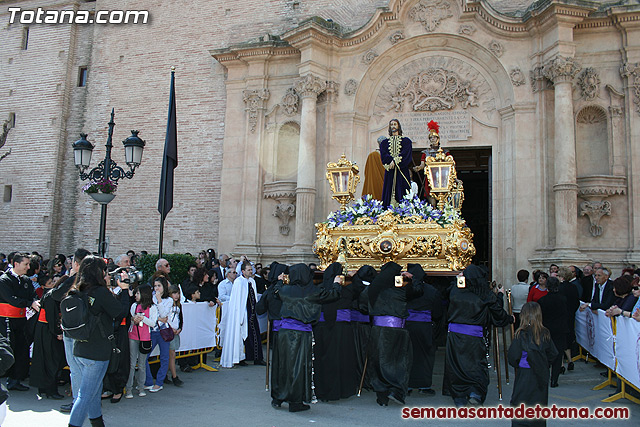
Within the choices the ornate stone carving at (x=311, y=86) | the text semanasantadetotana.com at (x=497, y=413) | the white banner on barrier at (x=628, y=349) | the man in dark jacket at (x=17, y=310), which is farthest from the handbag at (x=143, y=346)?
the ornate stone carving at (x=311, y=86)

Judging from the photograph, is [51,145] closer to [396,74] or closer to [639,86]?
[396,74]

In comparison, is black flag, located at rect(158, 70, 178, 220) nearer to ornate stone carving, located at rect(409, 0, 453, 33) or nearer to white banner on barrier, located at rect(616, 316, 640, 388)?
ornate stone carving, located at rect(409, 0, 453, 33)

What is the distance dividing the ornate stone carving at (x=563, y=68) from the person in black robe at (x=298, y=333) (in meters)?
9.30

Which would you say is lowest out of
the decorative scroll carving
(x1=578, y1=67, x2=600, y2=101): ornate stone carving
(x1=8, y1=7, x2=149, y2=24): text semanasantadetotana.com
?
the decorative scroll carving

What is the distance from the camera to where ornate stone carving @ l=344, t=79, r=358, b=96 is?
51.5 ft

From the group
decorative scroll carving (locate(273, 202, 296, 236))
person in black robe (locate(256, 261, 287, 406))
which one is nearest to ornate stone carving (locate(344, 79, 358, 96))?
decorative scroll carving (locate(273, 202, 296, 236))

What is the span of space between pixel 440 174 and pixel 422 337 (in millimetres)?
2631

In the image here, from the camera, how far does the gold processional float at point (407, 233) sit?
8578 mm

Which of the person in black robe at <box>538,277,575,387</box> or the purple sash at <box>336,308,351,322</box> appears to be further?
the person in black robe at <box>538,277,575,387</box>

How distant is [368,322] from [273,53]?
10.3 metres

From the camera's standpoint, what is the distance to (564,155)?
43.3 feet

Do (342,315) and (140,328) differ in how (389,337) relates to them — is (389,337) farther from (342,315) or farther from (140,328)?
(140,328)

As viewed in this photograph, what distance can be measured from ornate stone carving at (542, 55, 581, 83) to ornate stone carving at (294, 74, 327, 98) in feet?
19.7

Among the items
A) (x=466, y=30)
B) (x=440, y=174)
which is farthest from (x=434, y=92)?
(x=440, y=174)
